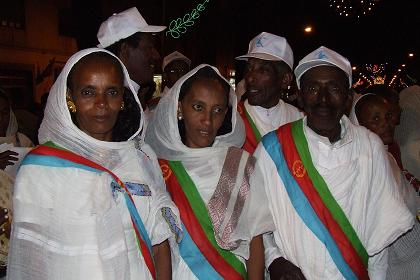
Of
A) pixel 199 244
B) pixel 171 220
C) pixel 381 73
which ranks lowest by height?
pixel 199 244

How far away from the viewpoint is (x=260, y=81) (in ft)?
13.4

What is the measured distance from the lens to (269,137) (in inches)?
114

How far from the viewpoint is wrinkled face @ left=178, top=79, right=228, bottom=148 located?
2693 millimetres

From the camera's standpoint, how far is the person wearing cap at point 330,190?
104 inches

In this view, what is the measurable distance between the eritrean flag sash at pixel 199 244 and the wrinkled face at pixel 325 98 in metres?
0.88

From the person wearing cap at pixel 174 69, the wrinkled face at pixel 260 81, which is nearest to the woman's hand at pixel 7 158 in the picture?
the wrinkled face at pixel 260 81

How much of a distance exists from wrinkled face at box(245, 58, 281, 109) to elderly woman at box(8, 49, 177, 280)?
5.96 feet

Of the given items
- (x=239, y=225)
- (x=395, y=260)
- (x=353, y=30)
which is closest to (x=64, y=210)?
(x=239, y=225)

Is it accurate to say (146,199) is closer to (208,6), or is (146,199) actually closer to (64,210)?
(64,210)

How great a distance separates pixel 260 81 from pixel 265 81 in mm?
45

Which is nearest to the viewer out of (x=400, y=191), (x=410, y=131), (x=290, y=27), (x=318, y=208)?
(x=318, y=208)

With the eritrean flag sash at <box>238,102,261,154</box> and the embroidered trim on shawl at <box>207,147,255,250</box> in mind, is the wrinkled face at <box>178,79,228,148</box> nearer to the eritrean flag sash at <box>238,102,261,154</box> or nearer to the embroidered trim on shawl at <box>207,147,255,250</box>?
the embroidered trim on shawl at <box>207,147,255,250</box>

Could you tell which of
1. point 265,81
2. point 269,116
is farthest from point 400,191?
point 265,81

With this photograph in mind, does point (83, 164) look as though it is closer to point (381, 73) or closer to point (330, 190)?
point (330, 190)
